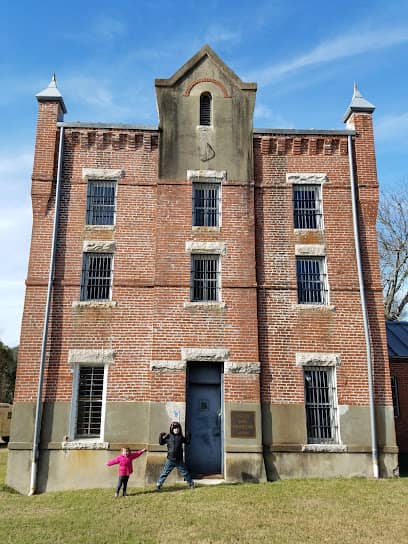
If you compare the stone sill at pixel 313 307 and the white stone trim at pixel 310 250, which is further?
the white stone trim at pixel 310 250

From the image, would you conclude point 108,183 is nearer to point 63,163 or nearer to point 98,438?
point 63,163

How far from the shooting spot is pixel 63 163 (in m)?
15.1

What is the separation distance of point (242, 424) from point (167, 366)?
101 inches

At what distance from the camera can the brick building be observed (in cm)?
1297

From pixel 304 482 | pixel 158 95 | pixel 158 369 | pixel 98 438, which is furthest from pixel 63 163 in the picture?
pixel 304 482

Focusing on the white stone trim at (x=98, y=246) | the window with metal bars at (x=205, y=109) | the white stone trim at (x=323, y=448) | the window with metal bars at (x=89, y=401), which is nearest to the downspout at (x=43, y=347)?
the white stone trim at (x=98, y=246)

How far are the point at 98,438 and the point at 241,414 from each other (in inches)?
157

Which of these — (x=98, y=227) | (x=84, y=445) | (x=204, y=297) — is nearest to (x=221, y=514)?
(x=84, y=445)

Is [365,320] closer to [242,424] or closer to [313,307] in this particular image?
[313,307]

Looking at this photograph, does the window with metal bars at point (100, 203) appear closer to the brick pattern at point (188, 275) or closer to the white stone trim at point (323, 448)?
the brick pattern at point (188, 275)

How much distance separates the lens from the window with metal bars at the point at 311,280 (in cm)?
1440

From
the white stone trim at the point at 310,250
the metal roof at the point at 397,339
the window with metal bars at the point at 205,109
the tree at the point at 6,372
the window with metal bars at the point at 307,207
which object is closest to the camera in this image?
the white stone trim at the point at 310,250

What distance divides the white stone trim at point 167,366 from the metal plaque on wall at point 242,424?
1.88 m

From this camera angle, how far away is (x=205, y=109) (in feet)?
51.3
